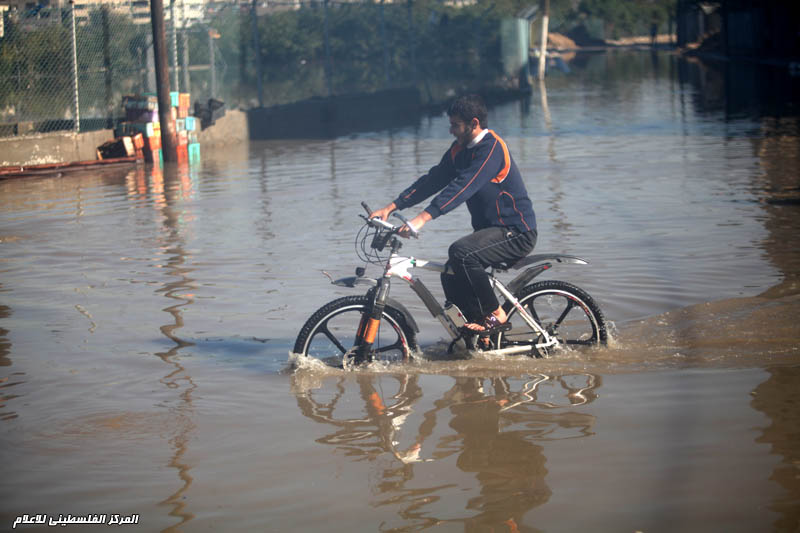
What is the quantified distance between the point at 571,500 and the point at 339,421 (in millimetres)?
1604

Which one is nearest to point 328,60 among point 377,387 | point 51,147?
point 51,147

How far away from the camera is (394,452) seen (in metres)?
5.09

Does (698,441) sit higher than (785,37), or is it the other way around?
(785,37)

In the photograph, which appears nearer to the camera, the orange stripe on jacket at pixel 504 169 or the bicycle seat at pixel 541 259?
the orange stripe on jacket at pixel 504 169

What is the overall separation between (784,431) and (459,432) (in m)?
1.60

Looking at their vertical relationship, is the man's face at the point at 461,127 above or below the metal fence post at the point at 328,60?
below

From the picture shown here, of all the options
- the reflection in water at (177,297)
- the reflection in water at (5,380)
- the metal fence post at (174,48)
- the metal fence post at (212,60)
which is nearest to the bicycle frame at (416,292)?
the reflection in water at (177,297)

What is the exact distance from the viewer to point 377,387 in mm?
6191

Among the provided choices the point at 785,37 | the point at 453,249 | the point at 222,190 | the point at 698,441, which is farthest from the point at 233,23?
the point at 785,37

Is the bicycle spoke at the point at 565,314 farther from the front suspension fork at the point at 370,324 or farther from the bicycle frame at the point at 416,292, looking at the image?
the front suspension fork at the point at 370,324

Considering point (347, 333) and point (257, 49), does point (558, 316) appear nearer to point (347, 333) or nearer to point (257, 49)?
point (347, 333)

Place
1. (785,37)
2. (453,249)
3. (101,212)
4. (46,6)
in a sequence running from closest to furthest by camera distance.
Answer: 1. (453,249)
2. (101,212)
3. (46,6)
4. (785,37)

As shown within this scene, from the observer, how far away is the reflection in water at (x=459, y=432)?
4.45m

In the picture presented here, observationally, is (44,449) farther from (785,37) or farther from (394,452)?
(785,37)
